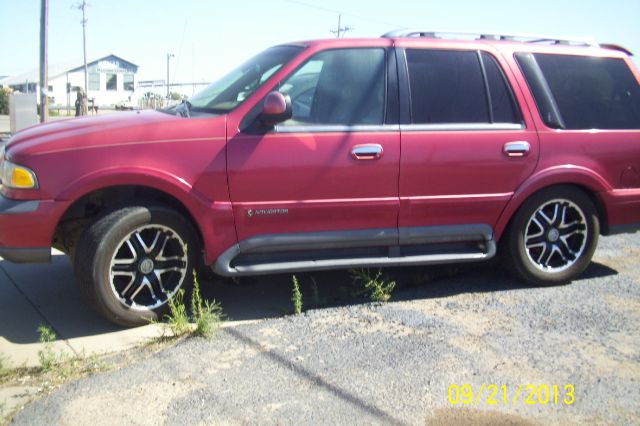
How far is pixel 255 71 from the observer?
15.2 feet

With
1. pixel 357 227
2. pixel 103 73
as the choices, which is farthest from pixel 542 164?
pixel 103 73

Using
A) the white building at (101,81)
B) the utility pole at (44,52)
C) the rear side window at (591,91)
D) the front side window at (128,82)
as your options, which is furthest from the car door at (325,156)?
the front side window at (128,82)

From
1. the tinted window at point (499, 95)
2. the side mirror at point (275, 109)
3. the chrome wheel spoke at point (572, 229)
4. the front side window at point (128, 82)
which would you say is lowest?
the chrome wheel spoke at point (572, 229)

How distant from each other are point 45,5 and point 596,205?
1782cm

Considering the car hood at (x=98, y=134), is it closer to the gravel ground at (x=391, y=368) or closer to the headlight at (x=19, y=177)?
the headlight at (x=19, y=177)

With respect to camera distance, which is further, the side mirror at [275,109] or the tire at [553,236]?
the tire at [553,236]

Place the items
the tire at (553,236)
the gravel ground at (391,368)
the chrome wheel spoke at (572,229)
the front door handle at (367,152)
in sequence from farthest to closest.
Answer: the chrome wheel spoke at (572,229) < the tire at (553,236) < the front door handle at (367,152) < the gravel ground at (391,368)

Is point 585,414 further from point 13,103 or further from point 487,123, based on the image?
point 13,103

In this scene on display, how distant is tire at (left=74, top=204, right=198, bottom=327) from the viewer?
382 centimetres

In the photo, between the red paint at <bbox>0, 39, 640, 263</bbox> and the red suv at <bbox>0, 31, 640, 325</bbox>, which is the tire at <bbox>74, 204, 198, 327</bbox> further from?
the red paint at <bbox>0, 39, 640, 263</bbox>

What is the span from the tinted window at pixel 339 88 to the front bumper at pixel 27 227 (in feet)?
5.50

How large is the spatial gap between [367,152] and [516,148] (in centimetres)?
122

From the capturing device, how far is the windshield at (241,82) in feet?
14.3
